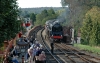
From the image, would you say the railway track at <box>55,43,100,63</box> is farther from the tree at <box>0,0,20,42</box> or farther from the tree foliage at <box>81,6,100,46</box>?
the tree foliage at <box>81,6,100,46</box>

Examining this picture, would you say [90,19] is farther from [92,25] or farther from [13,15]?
[13,15]

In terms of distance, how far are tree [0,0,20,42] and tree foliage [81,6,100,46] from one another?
45.2 m

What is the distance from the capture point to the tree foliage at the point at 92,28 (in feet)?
204

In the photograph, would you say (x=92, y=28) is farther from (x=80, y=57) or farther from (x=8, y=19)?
(x=8, y=19)

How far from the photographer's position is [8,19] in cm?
1479

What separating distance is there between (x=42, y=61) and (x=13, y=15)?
420cm

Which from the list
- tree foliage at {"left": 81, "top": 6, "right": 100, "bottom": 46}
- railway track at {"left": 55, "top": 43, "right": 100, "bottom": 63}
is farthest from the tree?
tree foliage at {"left": 81, "top": 6, "right": 100, "bottom": 46}

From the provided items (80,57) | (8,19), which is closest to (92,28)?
(80,57)

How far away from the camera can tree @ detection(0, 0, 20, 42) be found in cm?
1378

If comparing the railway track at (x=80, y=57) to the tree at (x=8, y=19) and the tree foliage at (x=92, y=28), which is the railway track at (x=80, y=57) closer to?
the tree at (x=8, y=19)

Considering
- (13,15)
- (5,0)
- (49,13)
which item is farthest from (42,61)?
(49,13)

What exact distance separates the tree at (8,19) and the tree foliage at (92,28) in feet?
148

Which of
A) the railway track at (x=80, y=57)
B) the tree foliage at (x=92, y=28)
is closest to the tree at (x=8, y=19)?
the railway track at (x=80, y=57)

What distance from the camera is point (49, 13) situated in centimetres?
14788
